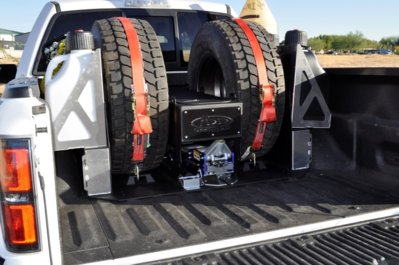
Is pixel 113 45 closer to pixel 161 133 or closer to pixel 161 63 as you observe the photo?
pixel 161 63

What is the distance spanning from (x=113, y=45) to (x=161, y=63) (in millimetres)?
334

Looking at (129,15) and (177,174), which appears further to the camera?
(129,15)

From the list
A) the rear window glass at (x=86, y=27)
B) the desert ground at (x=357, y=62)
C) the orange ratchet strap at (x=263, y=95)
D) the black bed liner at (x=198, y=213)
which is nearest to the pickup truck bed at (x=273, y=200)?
the black bed liner at (x=198, y=213)

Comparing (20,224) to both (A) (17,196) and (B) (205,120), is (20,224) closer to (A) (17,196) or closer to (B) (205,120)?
(A) (17,196)

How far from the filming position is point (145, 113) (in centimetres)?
282

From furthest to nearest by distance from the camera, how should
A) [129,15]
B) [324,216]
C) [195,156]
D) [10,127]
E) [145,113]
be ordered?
[129,15], [195,156], [145,113], [324,216], [10,127]

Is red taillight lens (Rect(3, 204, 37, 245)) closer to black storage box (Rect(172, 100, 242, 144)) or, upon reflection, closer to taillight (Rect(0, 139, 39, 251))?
taillight (Rect(0, 139, 39, 251))

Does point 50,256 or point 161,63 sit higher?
point 161,63

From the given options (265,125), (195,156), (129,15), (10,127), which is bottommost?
(195,156)

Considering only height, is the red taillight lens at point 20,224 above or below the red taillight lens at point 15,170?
below

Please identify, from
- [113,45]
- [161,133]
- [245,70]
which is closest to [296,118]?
[245,70]

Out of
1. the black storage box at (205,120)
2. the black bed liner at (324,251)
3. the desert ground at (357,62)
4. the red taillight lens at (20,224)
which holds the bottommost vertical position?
the desert ground at (357,62)

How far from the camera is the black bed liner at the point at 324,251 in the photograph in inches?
79.9

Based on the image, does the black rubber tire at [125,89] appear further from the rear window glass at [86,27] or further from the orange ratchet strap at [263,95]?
the rear window glass at [86,27]
